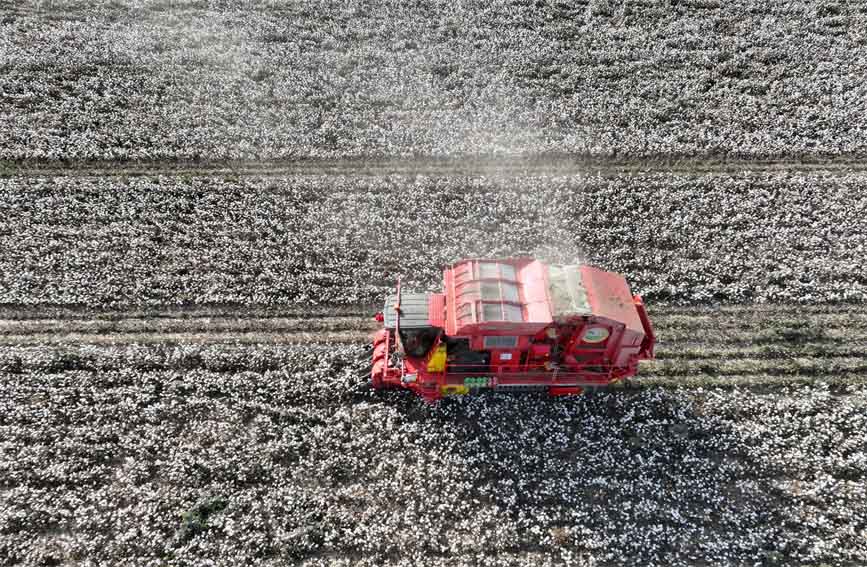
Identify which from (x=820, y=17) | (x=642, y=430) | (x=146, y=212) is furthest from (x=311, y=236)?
(x=820, y=17)

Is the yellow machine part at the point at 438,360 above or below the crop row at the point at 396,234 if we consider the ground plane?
below

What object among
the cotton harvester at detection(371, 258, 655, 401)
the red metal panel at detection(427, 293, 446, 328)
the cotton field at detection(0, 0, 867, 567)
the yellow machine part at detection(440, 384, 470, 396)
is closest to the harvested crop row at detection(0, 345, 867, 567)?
the cotton field at detection(0, 0, 867, 567)

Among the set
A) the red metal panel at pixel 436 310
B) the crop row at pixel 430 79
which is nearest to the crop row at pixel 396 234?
the crop row at pixel 430 79

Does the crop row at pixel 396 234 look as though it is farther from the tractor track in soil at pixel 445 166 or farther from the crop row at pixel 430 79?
the crop row at pixel 430 79

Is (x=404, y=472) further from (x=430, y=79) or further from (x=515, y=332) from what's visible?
(x=430, y=79)

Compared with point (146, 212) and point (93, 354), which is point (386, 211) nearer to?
point (146, 212)

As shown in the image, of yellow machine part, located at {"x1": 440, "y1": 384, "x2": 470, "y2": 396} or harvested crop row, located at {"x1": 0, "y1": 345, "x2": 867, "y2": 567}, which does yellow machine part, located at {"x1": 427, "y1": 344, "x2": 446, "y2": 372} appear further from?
harvested crop row, located at {"x1": 0, "y1": 345, "x2": 867, "y2": 567}
